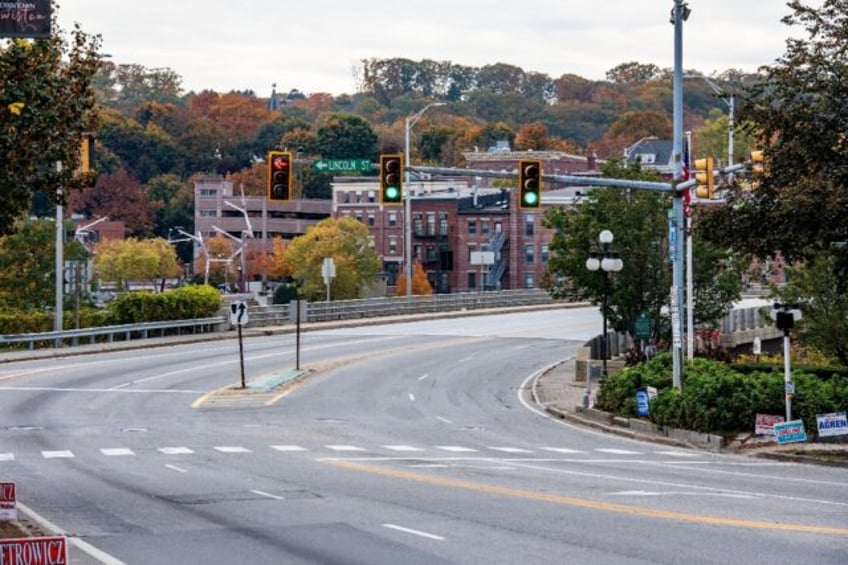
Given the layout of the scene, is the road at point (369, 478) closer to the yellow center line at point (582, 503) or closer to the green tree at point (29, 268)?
the yellow center line at point (582, 503)

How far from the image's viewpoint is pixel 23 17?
2217 centimetres

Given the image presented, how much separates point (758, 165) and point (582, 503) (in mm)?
17182

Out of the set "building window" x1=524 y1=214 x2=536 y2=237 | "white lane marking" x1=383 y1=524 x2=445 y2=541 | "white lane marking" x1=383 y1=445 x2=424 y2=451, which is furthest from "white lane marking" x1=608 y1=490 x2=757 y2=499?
"building window" x1=524 y1=214 x2=536 y2=237

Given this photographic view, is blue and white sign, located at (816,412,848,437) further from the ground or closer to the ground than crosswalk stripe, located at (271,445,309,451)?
further from the ground

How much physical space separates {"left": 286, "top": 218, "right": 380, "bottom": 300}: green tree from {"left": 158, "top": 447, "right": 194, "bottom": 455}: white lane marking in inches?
3565

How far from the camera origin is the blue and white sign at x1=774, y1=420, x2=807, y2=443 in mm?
37469

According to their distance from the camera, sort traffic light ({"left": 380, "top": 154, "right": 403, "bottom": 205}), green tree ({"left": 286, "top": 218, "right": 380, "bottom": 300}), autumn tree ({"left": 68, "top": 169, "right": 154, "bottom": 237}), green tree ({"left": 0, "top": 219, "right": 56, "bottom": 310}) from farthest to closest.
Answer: autumn tree ({"left": 68, "top": 169, "right": 154, "bottom": 237}), green tree ({"left": 286, "top": 218, "right": 380, "bottom": 300}), green tree ({"left": 0, "top": 219, "right": 56, "bottom": 310}), traffic light ({"left": 380, "top": 154, "right": 403, "bottom": 205})

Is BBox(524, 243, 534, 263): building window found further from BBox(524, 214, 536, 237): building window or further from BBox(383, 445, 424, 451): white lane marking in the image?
BBox(383, 445, 424, 451): white lane marking

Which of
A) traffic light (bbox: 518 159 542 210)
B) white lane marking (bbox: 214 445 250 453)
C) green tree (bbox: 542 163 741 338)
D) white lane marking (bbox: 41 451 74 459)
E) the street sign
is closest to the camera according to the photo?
white lane marking (bbox: 41 451 74 459)

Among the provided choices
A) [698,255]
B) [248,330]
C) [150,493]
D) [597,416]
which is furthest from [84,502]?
[248,330]

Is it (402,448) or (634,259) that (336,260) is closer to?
(634,259)

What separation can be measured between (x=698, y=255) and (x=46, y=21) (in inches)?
1619

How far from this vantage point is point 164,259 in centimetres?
15912

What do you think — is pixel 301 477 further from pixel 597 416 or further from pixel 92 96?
pixel 597 416
